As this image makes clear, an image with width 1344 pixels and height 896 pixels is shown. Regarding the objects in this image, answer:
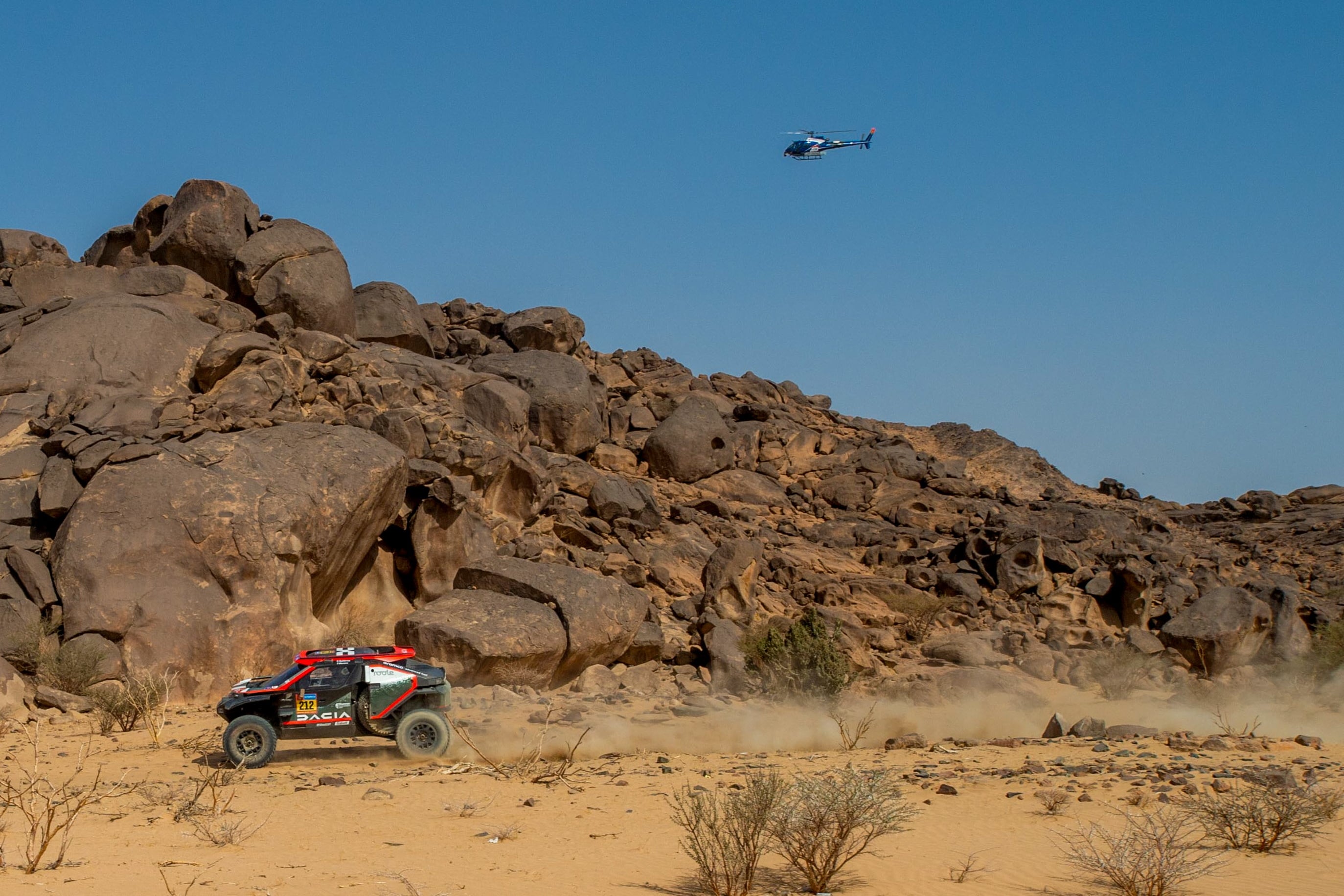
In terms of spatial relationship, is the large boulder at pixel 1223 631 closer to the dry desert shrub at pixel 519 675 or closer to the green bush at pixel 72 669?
the dry desert shrub at pixel 519 675

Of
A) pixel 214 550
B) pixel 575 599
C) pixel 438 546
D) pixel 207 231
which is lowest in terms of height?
pixel 575 599

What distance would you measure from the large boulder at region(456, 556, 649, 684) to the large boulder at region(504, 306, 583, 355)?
16156 mm

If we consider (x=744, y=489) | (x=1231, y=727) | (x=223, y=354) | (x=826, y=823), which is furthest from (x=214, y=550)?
(x=744, y=489)

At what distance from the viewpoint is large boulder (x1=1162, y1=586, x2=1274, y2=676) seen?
24.0m

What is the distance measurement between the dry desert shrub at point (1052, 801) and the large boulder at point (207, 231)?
2386 cm

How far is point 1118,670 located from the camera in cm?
2272

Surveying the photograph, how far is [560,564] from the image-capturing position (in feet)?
72.2

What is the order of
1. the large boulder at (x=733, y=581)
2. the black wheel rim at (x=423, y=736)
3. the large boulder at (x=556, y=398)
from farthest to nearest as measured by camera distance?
the large boulder at (x=556, y=398)
the large boulder at (x=733, y=581)
the black wheel rim at (x=423, y=736)

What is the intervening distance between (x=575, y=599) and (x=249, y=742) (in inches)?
321

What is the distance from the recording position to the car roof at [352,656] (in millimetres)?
13047

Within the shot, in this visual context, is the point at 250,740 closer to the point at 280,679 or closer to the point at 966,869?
the point at 280,679

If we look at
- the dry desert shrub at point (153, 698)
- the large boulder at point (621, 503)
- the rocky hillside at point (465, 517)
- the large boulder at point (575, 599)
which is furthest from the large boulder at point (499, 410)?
the dry desert shrub at point (153, 698)

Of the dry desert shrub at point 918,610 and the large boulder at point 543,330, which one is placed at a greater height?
the large boulder at point 543,330

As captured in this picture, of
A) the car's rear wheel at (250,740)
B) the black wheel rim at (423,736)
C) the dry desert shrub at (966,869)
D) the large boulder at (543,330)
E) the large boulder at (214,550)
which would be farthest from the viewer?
the large boulder at (543,330)
